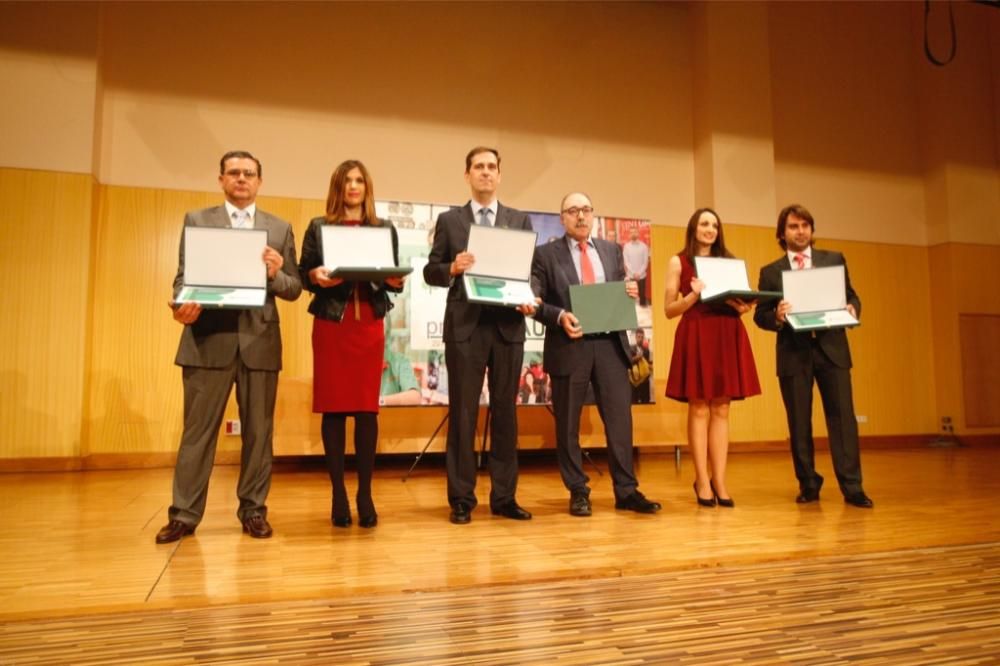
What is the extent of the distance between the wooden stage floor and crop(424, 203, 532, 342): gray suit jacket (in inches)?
32.5

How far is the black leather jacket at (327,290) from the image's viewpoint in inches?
109

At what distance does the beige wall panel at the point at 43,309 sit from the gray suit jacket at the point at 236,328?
294 centimetres

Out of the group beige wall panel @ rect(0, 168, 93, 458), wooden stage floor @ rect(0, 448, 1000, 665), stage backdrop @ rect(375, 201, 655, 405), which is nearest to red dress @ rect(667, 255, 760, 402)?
wooden stage floor @ rect(0, 448, 1000, 665)

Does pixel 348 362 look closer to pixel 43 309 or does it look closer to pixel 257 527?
pixel 257 527

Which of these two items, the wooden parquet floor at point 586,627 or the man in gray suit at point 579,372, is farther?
the man in gray suit at point 579,372

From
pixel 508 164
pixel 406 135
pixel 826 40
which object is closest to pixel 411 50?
pixel 406 135

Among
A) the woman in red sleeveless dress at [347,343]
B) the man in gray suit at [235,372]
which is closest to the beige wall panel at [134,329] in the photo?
the man in gray suit at [235,372]

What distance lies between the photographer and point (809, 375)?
3506 millimetres

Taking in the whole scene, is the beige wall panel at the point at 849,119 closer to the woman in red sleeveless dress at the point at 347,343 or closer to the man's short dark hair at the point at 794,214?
the man's short dark hair at the point at 794,214

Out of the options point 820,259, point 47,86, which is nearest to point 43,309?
point 47,86

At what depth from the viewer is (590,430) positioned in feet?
17.1

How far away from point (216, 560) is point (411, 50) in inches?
200

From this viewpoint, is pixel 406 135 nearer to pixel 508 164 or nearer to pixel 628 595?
pixel 508 164

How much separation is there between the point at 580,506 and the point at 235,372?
1595 millimetres
